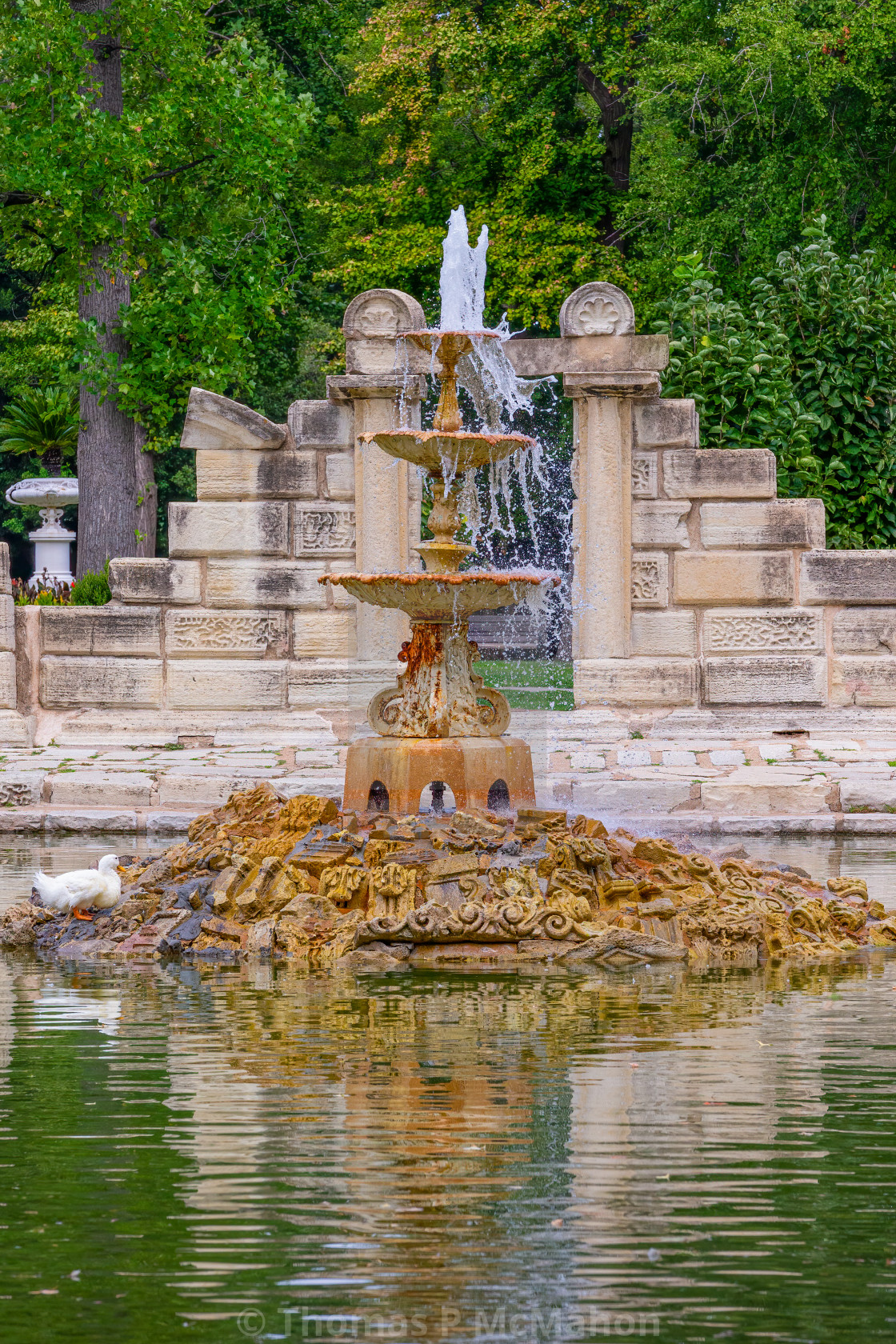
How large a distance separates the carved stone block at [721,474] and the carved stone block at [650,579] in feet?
1.86

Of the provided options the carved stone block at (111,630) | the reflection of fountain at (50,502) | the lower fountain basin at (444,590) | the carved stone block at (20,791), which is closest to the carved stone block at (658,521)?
the carved stone block at (111,630)

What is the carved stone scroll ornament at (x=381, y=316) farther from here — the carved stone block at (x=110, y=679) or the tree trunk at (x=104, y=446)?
the tree trunk at (x=104, y=446)

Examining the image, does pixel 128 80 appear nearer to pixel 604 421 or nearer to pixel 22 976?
pixel 604 421

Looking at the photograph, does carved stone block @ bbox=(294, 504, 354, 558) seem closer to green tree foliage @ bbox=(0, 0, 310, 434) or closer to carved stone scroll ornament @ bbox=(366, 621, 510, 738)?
carved stone scroll ornament @ bbox=(366, 621, 510, 738)

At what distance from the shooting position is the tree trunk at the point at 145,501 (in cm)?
2326

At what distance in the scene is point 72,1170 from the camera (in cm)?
587

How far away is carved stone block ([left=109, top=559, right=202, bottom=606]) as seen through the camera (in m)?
17.0

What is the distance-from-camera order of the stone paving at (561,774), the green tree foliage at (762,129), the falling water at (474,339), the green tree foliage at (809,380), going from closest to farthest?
1. the falling water at (474,339)
2. the stone paving at (561,774)
3. the green tree foliage at (809,380)
4. the green tree foliage at (762,129)

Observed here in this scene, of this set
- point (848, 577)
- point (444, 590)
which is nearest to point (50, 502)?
point (848, 577)

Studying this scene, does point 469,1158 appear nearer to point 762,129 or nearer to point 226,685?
point 226,685

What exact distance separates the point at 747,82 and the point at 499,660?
42.6 feet

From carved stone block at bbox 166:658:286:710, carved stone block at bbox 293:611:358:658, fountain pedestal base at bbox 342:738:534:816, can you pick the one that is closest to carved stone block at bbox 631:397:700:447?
carved stone block at bbox 293:611:358:658

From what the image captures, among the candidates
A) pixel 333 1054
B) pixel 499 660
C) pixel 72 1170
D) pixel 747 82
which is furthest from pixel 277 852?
pixel 499 660

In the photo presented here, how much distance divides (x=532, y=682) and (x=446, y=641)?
16.5 metres
